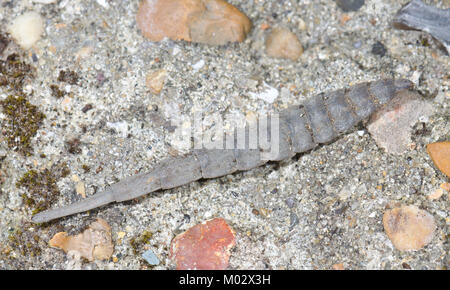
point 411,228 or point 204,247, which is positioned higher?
point 411,228

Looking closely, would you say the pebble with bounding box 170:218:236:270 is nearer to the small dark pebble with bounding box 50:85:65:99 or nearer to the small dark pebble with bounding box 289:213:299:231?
the small dark pebble with bounding box 289:213:299:231

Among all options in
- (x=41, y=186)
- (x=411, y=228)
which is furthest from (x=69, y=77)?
(x=411, y=228)

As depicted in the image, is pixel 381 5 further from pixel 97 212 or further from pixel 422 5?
pixel 97 212

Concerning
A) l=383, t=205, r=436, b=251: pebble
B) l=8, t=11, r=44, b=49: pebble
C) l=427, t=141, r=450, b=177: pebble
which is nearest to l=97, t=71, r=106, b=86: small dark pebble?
l=8, t=11, r=44, b=49: pebble

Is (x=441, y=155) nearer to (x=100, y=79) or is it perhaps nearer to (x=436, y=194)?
(x=436, y=194)

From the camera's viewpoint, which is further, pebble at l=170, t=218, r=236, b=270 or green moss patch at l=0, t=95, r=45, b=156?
green moss patch at l=0, t=95, r=45, b=156

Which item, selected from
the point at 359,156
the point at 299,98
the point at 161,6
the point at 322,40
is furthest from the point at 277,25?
the point at 359,156
